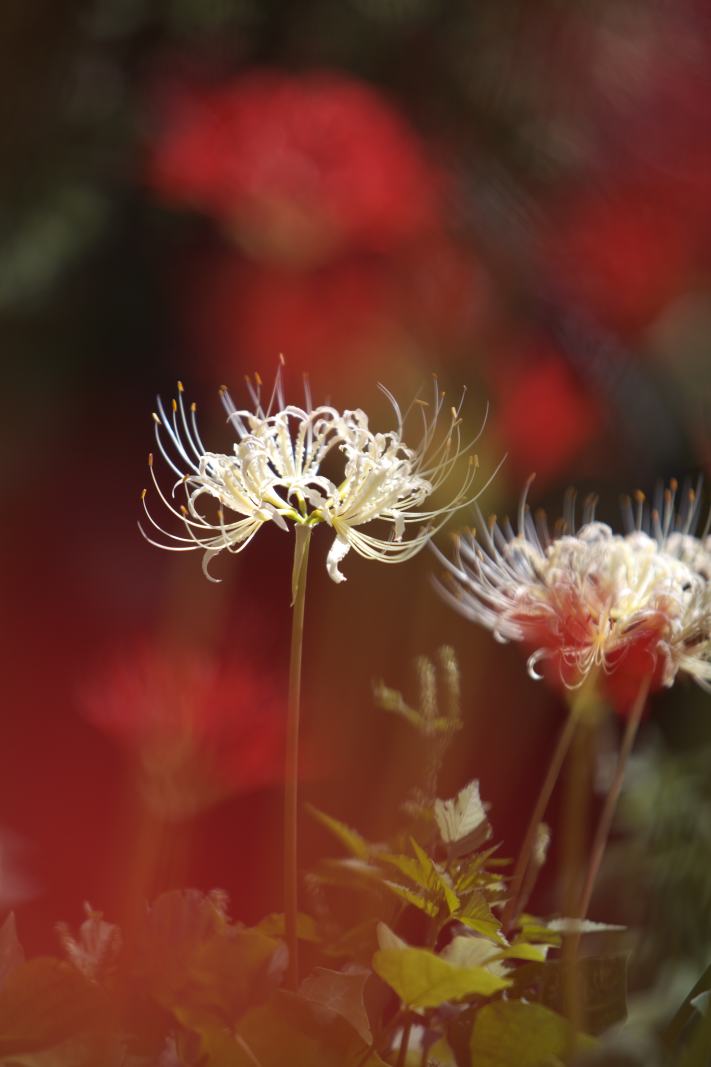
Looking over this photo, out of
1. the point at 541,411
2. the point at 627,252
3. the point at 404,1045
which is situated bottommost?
the point at 404,1045

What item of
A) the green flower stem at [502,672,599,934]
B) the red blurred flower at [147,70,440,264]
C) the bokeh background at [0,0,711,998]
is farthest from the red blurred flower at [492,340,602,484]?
the green flower stem at [502,672,599,934]

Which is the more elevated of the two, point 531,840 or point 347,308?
point 347,308

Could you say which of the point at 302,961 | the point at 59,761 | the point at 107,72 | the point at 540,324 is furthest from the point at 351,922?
the point at 107,72

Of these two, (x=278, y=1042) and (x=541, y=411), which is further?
(x=541, y=411)

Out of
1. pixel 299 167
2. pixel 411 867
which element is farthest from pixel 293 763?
pixel 299 167

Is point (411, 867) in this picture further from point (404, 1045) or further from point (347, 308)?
point (347, 308)

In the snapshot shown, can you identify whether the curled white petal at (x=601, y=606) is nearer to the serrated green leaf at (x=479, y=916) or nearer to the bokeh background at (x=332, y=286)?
the serrated green leaf at (x=479, y=916)

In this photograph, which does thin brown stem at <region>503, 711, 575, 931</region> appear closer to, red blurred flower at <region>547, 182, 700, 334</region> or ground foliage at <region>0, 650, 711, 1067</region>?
ground foliage at <region>0, 650, 711, 1067</region>
